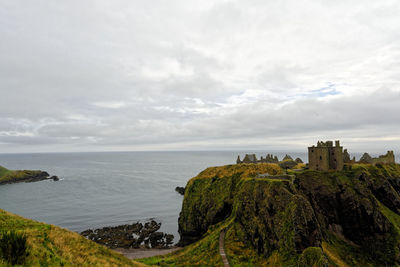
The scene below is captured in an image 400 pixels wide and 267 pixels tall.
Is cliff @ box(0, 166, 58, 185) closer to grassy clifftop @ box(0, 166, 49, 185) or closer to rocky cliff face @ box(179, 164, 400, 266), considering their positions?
grassy clifftop @ box(0, 166, 49, 185)

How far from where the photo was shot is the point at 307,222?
120ft

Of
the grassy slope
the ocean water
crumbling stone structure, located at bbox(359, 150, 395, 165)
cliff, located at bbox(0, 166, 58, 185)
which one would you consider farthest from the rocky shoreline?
crumbling stone structure, located at bbox(359, 150, 395, 165)

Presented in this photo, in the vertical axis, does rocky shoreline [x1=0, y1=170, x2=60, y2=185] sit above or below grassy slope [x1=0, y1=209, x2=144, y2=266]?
below

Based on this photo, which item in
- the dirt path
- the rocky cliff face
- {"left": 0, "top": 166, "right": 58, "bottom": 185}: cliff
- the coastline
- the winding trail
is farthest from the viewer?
{"left": 0, "top": 166, "right": 58, "bottom": 185}: cliff

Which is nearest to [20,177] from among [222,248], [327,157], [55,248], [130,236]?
[130,236]

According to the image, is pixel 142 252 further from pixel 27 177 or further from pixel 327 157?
pixel 27 177

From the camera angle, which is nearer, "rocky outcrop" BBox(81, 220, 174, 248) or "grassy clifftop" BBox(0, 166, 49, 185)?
"rocky outcrop" BBox(81, 220, 174, 248)

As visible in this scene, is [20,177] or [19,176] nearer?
[20,177]

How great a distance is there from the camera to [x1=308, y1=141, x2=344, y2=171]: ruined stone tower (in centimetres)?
5491

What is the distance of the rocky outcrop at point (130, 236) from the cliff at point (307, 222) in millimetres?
9815

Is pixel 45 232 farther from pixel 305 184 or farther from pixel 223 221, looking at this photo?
pixel 305 184

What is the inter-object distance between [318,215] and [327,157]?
1647 centimetres

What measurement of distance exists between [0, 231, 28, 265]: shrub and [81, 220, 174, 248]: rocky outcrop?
188 ft

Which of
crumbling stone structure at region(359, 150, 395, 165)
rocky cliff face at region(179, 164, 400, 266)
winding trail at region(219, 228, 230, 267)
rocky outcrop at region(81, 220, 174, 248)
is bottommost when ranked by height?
rocky outcrop at region(81, 220, 174, 248)
